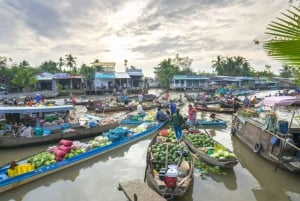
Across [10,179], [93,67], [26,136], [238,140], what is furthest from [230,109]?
[93,67]

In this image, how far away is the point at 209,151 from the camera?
Result: 912cm

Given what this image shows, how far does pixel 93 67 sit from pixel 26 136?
38.0 meters

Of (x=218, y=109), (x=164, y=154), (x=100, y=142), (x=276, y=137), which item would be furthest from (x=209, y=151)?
(x=218, y=109)

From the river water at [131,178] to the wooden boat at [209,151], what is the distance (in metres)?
0.50

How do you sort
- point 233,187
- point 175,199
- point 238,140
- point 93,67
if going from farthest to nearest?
point 93,67
point 238,140
point 233,187
point 175,199

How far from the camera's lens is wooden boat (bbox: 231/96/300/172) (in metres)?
8.26

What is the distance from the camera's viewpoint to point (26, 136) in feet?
37.9

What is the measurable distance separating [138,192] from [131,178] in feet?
9.17

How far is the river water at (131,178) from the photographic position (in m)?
7.16

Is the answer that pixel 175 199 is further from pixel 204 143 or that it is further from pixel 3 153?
pixel 3 153

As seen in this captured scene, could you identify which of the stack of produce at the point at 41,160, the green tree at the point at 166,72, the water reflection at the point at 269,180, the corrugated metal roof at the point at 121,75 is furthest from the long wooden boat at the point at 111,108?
the green tree at the point at 166,72

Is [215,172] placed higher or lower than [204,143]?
lower

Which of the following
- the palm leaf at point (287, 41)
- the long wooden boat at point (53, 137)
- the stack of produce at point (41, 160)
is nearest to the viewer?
the palm leaf at point (287, 41)

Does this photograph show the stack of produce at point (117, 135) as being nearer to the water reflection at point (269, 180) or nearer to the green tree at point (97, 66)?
the water reflection at point (269, 180)
